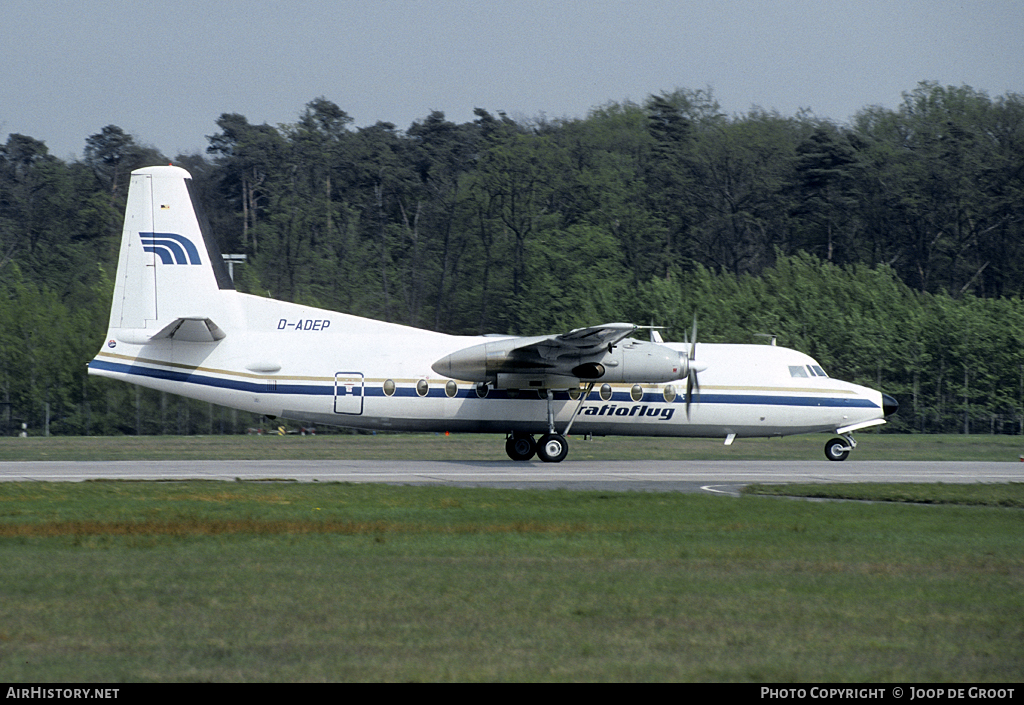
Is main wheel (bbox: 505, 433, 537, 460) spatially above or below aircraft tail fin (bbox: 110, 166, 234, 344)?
below

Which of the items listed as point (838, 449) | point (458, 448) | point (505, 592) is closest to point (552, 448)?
point (458, 448)

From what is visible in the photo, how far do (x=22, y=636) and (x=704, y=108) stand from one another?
85.4 meters

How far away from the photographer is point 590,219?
70938 millimetres

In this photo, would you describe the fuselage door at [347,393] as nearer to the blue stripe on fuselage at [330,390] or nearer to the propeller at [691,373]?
the blue stripe on fuselage at [330,390]

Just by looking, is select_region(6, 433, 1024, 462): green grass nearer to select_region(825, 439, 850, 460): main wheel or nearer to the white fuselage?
select_region(825, 439, 850, 460): main wheel

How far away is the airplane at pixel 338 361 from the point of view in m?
26.2

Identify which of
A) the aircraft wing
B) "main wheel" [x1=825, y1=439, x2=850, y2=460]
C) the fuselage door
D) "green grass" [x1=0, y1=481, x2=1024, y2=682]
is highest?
the aircraft wing

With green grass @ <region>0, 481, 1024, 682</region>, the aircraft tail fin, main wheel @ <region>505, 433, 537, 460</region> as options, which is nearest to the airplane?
the aircraft tail fin

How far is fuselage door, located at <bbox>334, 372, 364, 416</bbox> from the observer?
26469 mm

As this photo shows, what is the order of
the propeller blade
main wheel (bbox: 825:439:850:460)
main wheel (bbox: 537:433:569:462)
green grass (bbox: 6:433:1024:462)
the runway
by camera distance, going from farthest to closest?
green grass (bbox: 6:433:1024:462)
main wheel (bbox: 825:439:850:460)
main wheel (bbox: 537:433:569:462)
the propeller blade
the runway

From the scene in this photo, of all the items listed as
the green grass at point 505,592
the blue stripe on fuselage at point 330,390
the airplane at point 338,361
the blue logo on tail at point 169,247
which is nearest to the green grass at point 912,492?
the green grass at point 505,592

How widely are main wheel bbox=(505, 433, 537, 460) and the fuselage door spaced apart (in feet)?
15.0
